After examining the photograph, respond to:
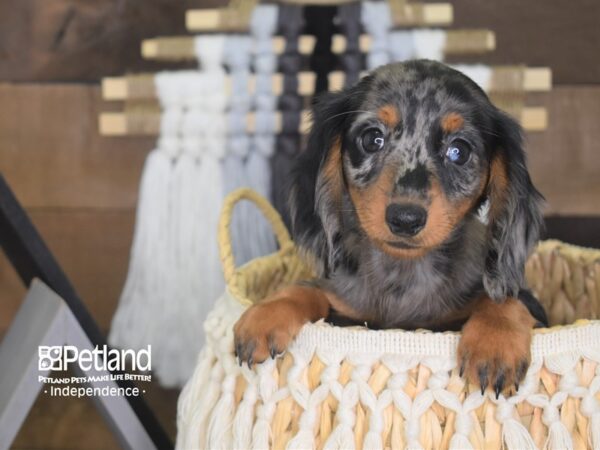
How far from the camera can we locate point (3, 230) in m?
1.39

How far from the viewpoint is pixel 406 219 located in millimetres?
1120

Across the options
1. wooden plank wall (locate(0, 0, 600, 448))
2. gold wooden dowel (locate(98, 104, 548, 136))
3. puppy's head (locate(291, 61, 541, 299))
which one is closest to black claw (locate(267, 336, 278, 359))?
puppy's head (locate(291, 61, 541, 299))

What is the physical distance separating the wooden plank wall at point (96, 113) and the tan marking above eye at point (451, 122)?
28.9 inches

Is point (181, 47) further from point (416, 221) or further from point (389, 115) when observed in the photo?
point (416, 221)

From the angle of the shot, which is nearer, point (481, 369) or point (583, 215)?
point (481, 369)

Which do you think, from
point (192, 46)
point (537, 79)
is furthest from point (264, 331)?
point (537, 79)

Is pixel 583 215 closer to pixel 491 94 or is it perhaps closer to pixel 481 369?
pixel 491 94

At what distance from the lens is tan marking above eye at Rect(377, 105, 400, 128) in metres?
1.26

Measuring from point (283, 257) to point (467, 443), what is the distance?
29.3 inches

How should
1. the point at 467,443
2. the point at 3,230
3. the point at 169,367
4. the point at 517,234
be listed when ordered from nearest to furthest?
the point at 467,443 < the point at 517,234 < the point at 3,230 < the point at 169,367

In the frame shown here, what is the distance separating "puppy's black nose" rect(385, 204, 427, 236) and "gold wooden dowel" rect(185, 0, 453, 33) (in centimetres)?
83

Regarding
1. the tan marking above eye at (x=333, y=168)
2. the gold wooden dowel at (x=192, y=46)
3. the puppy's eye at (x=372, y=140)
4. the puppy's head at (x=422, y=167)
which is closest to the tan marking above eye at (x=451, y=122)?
the puppy's head at (x=422, y=167)

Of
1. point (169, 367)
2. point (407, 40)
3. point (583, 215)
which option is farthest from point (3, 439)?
point (583, 215)

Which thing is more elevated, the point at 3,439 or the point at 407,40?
the point at 407,40
